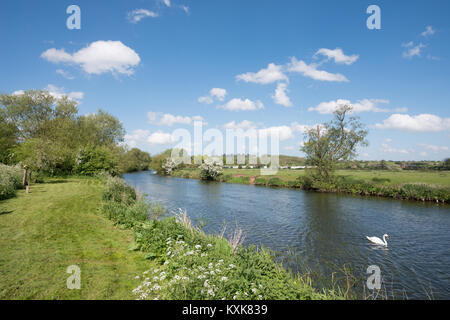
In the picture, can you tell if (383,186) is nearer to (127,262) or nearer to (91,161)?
(127,262)

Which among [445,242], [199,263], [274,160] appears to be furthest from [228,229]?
[274,160]

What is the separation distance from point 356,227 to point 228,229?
30.2 feet

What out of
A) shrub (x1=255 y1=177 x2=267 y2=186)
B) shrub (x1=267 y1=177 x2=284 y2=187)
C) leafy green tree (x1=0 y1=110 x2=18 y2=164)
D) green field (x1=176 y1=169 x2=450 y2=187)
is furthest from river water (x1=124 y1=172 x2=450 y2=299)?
leafy green tree (x1=0 y1=110 x2=18 y2=164)

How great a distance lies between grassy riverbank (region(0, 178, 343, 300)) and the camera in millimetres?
5008

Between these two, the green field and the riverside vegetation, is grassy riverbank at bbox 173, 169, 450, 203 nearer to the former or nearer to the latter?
the green field

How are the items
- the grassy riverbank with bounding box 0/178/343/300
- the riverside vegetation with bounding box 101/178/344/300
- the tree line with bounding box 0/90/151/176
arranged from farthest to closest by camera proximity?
the tree line with bounding box 0/90/151/176
the grassy riverbank with bounding box 0/178/343/300
the riverside vegetation with bounding box 101/178/344/300

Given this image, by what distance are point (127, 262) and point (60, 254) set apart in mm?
2207

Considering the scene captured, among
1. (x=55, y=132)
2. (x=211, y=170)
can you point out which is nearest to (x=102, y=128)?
(x=55, y=132)

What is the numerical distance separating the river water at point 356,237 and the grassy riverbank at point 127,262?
2765mm

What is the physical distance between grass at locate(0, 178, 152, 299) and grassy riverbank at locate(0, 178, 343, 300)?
20mm

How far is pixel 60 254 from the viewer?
23.4 feet

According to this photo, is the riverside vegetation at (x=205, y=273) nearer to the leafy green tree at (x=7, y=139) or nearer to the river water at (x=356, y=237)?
the river water at (x=356, y=237)

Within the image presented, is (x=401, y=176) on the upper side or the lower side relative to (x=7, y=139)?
lower

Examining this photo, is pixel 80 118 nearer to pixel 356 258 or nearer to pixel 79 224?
pixel 79 224
